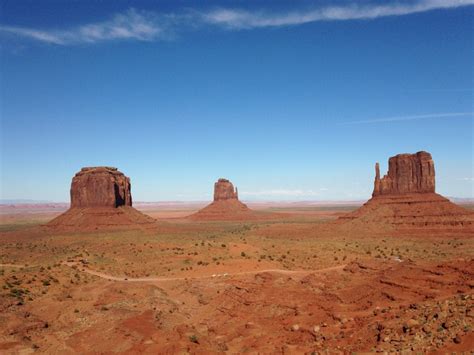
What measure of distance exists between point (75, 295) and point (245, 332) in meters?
14.2

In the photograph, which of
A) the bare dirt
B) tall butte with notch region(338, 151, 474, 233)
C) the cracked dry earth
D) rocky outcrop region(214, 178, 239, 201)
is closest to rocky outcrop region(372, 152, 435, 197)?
tall butte with notch region(338, 151, 474, 233)

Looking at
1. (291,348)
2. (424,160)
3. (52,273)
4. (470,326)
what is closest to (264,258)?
(52,273)

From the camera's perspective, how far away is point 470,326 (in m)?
14.4

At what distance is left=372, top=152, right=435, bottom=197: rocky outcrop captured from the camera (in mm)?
77938

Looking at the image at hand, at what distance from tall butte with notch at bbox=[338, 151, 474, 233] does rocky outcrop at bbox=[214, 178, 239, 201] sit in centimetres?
7275

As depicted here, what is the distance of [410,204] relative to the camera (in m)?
77.2

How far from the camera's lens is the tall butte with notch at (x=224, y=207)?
5463 inches

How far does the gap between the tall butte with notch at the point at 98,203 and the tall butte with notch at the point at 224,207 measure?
140 feet

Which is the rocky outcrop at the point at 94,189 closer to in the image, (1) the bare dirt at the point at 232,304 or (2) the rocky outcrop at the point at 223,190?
(1) the bare dirt at the point at 232,304

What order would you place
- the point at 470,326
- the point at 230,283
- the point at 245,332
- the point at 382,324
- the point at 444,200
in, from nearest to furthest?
the point at 470,326, the point at 382,324, the point at 245,332, the point at 230,283, the point at 444,200

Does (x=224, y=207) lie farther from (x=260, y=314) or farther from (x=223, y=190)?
(x=260, y=314)

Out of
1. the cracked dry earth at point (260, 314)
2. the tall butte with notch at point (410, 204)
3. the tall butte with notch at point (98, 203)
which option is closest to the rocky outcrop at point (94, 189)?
the tall butte with notch at point (98, 203)

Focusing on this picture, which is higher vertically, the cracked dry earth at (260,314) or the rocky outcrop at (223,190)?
the rocky outcrop at (223,190)

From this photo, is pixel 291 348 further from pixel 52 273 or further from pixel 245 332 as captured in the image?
pixel 52 273
